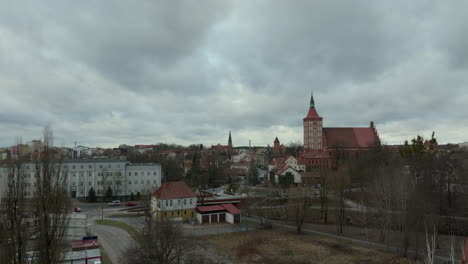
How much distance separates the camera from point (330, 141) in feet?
263

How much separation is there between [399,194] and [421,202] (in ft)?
7.23

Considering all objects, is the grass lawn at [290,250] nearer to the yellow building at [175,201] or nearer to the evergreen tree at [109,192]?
the yellow building at [175,201]

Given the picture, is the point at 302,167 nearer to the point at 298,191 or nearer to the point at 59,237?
the point at 298,191

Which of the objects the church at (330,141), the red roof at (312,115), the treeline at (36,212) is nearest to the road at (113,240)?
the treeline at (36,212)

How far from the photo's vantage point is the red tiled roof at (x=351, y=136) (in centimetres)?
7925

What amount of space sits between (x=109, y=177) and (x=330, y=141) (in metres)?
60.0

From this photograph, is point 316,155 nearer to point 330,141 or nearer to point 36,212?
point 330,141

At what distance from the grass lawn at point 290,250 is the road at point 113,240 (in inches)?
308

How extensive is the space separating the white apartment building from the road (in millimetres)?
18281

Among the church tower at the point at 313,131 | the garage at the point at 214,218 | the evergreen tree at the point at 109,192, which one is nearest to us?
the garage at the point at 214,218

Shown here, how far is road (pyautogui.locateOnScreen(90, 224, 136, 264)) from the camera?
74.1 ft

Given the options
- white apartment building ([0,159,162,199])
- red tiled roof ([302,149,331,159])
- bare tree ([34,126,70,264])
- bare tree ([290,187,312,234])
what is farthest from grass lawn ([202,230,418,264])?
red tiled roof ([302,149,331,159])

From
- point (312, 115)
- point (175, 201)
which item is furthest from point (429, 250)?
point (312, 115)

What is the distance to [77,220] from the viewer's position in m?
27.1
